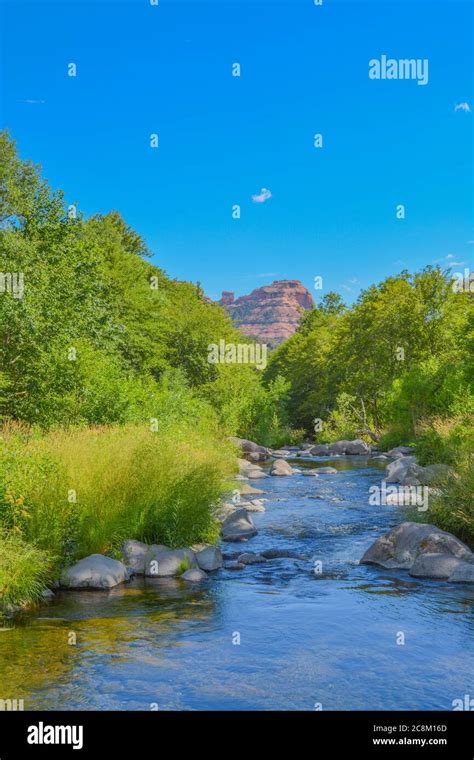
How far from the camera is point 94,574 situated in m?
11.1

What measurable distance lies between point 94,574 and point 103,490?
1.62 metres

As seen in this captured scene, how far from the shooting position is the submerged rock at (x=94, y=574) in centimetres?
1095

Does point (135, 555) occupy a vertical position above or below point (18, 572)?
below

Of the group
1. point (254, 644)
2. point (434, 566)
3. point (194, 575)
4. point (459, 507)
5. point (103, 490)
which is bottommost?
point (254, 644)

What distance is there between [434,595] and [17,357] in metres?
11.3

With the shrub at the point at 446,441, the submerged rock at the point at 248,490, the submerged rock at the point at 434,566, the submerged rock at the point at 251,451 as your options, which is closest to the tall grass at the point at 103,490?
the submerged rock at the point at 434,566

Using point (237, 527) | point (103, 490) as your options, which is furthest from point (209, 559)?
point (237, 527)

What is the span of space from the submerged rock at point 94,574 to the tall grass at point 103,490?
292 millimetres

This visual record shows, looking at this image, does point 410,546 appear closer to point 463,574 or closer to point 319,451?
point 463,574

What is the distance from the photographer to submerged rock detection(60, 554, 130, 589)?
1095 cm

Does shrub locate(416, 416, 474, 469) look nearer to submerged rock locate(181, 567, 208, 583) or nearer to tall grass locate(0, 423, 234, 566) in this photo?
tall grass locate(0, 423, 234, 566)

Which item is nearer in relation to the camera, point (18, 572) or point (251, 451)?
point (18, 572)
